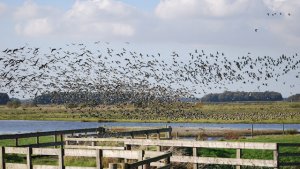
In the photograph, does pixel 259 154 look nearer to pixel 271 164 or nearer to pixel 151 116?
pixel 271 164

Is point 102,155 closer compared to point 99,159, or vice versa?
point 99,159

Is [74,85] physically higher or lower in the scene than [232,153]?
higher

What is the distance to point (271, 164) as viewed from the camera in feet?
54.8

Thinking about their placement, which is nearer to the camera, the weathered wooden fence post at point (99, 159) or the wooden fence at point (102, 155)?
the wooden fence at point (102, 155)

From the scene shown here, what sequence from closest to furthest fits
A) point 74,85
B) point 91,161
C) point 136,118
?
point 91,161
point 74,85
point 136,118

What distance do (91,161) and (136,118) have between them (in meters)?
101

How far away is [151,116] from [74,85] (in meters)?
62.6

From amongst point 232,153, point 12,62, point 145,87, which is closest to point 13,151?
point 12,62

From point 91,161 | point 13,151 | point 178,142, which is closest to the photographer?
point 13,151

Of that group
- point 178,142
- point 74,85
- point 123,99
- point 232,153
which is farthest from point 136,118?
point 178,142

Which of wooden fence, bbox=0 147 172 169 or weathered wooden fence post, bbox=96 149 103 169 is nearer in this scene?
wooden fence, bbox=0 147 172 169

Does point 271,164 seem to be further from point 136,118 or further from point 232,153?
Answer: point 136,118

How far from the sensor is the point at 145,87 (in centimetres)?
8100

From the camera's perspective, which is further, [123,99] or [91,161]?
[123,99]
